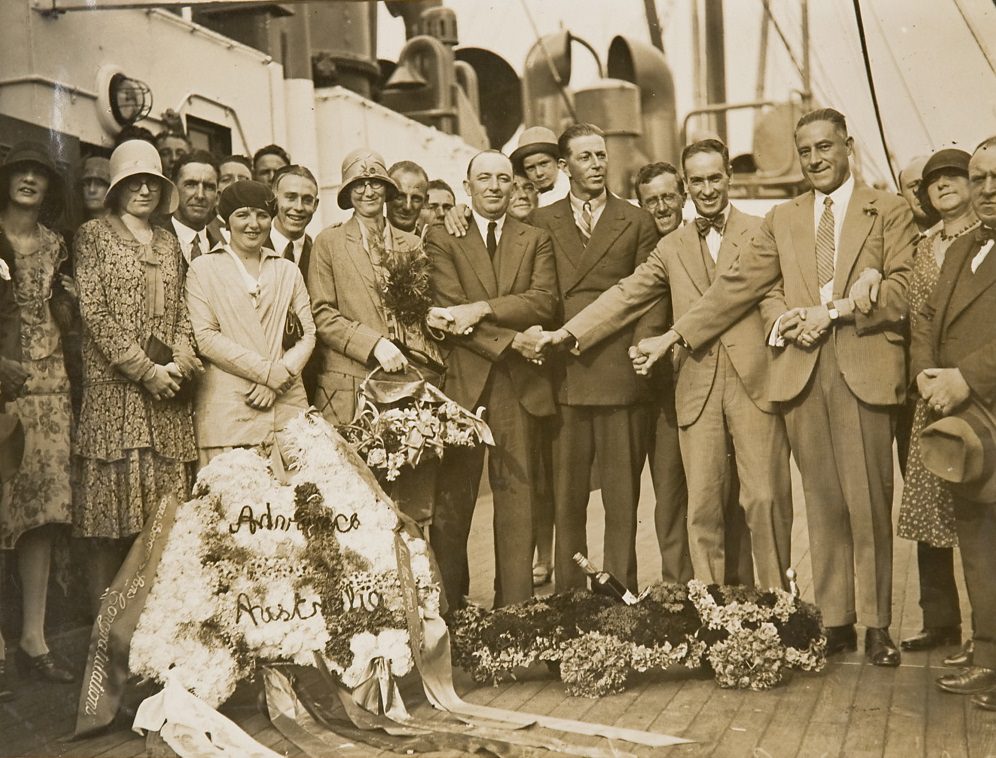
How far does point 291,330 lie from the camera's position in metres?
5.38

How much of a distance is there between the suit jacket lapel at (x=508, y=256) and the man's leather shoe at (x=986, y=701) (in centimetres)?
271

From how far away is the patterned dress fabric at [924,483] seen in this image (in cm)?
471

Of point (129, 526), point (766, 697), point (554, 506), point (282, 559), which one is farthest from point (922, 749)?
point (129, 526)

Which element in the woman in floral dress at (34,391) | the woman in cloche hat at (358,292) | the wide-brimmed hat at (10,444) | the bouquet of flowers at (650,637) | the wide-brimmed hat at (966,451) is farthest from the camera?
the woman in cloche hat at (358,292)

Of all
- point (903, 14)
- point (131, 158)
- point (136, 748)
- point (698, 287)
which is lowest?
point (136, 748)

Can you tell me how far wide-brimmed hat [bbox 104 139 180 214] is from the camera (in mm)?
5188

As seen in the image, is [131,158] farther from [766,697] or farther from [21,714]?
[766,697]

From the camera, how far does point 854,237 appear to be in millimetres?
4992

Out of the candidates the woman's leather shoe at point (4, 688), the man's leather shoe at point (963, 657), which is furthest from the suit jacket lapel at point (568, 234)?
the woman's leather shoe at point (4, 688)

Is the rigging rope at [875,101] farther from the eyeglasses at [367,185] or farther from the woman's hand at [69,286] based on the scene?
the woman's hand at [69,286]

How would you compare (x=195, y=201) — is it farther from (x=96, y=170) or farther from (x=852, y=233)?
(x=852, y=233)

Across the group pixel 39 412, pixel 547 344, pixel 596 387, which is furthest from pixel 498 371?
pixel 39 412

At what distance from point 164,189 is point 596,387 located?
2.27m

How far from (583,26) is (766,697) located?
123 inches
